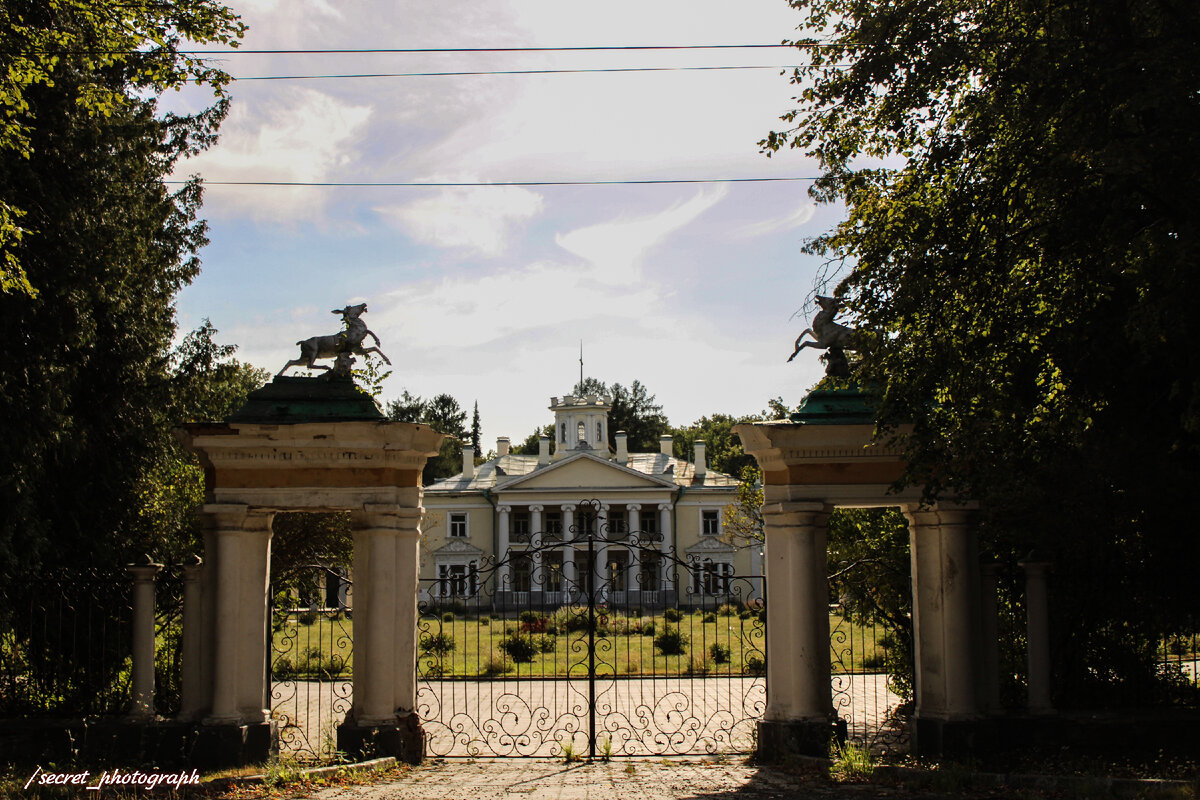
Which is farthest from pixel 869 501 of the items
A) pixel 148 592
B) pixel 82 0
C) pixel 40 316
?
pixel 40 316

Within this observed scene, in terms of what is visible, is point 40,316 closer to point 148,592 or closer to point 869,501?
point 148,592

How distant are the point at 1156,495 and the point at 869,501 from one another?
237 centimetres

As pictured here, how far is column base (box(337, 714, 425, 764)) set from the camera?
29.1ft

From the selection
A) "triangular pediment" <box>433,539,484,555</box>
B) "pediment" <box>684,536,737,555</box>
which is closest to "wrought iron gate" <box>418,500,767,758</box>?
"triangular pediment" <box>433,539,484,555</box>

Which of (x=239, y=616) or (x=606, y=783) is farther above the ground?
(x=239, y=616)

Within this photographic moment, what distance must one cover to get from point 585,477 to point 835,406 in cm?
3972

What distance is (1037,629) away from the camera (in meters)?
9.16

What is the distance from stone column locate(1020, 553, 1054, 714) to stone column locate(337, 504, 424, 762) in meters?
5.33

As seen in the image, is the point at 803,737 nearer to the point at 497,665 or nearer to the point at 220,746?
the point at 220,746

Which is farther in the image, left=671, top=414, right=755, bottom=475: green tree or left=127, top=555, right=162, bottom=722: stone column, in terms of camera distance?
left=671, top=414, right=755, bottom=475: green tree

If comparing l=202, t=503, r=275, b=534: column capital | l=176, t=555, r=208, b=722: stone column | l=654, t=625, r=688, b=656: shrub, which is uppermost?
l=202, t=503, r=275, b=534: column capital

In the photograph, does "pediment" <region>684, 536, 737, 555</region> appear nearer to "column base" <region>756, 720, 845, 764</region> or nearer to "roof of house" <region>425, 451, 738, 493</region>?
"roof of house" <region>425, 451, 738, 493</region>

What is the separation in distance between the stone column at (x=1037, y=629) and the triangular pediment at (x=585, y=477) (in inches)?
1519

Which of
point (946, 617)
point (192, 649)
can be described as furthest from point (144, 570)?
point (946, 617)
